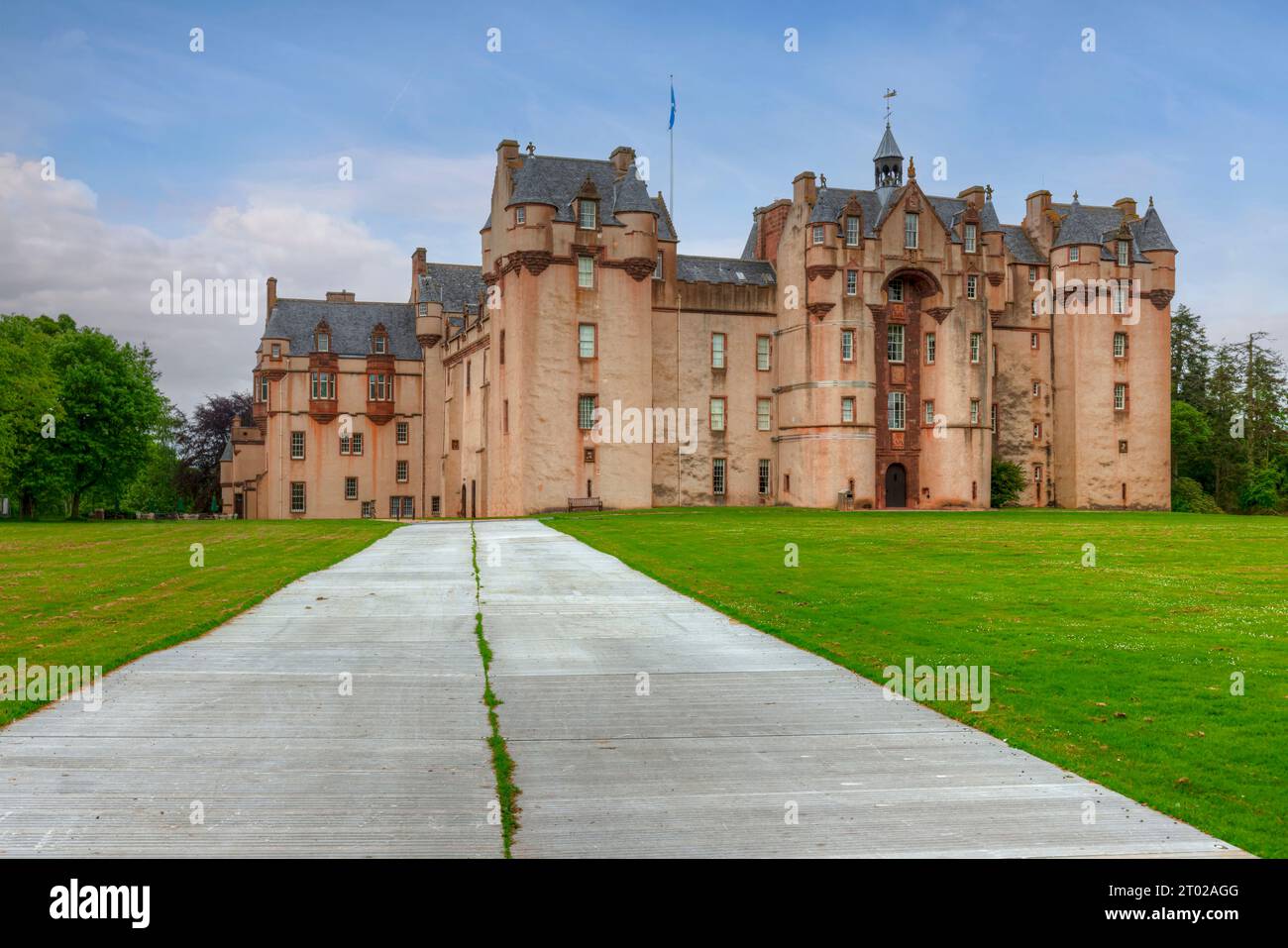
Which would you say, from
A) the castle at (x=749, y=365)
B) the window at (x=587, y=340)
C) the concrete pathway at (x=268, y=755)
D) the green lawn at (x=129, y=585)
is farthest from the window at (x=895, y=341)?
the concrete pathway at (x=268, y=755)

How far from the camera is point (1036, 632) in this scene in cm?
1697

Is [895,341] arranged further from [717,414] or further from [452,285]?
[452,285]

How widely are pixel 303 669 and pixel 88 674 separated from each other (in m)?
2.45

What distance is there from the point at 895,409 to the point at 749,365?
9407 millimetres

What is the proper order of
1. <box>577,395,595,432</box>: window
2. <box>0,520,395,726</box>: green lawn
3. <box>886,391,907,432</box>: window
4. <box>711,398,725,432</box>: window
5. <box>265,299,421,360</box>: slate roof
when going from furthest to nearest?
<box>265,299,421,360</box>: slate roof
<box>711,398,725,432</box>: window
<box>886,391,907,432</box>: window
<box>577,395,595,432</box>: window
<box>0,520,395,726</box>: green lawn

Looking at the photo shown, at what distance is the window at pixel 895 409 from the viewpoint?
68.7 meters

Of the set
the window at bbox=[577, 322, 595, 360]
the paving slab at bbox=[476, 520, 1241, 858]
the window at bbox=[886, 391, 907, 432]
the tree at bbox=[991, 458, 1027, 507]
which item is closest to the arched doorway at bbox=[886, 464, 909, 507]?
the window at bbox=[886, 391, 907, 432]

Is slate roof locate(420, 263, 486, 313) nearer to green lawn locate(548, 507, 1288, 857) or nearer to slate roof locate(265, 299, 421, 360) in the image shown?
slate roof locate(265, 299, 421, 360)

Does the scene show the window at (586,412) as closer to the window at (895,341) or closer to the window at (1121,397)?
the window at (895,341)

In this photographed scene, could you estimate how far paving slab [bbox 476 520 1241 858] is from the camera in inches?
308

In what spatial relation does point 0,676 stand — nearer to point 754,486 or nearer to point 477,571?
point 477,571

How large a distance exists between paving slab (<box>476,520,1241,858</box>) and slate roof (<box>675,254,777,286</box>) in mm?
55597

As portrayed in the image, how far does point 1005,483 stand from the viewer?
72.6 metres
